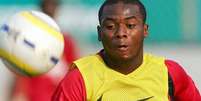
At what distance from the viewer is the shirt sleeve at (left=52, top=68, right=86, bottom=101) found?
391cm

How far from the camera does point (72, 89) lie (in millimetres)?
3916

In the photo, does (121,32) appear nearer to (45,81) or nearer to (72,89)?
(72,89)

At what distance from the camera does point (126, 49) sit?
399 centimetres

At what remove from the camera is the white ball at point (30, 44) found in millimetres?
4785

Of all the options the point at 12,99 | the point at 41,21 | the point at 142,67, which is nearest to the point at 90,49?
the point at 12,99

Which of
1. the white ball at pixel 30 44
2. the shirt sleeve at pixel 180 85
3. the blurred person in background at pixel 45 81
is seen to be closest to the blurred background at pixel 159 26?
the blurred person in background at pixel 45 81

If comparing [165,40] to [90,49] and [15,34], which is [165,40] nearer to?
[90,49]

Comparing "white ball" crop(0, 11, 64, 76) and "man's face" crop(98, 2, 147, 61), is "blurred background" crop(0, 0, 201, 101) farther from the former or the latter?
"man's face" crop(98, 2, 147, 61)

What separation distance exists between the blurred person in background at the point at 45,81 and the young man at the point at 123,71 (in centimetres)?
204

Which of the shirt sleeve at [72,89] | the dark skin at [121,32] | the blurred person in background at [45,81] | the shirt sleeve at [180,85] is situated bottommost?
the blurred person in background at [45,81]

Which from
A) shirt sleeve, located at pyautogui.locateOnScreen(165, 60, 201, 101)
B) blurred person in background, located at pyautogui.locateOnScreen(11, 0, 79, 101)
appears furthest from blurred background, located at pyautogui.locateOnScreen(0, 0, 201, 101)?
shirt sleeve, located at pyautogui.locateOnScreen(165, 60, 201, 101)

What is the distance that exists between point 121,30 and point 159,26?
12.0 feet

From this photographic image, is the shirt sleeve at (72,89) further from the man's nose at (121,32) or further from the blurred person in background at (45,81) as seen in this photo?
the blurred person in background at (45,81)

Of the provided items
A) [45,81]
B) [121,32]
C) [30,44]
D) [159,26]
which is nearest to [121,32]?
[121,32]
